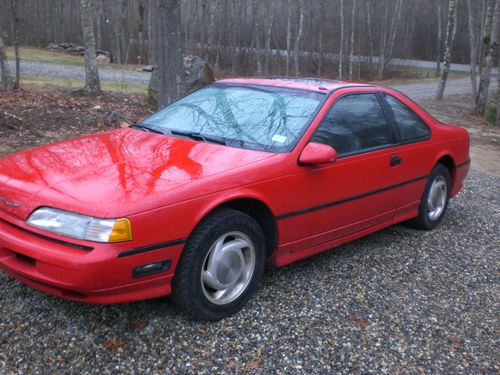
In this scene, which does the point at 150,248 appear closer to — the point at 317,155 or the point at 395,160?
the point at 317,155

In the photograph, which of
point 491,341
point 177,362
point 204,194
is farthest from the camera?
point 491,341

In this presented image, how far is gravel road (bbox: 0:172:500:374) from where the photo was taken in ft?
9.91

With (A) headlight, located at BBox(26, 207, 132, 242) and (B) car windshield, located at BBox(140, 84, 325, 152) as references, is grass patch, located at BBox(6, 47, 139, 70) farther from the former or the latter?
(A) headlight, located at BBox(26, 207, 132, 242)

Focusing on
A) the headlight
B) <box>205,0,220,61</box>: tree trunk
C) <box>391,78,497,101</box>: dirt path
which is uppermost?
<box>205,0,220,61</box>: tree trunk

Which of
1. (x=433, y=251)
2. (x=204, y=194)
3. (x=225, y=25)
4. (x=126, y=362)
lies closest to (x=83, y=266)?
(x=126, y=362)

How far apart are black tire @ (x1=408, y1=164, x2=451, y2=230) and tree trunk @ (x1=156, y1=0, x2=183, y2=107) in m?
3.65

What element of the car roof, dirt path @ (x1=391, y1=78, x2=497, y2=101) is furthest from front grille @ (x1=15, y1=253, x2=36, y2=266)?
dirt path @ (x1=391, y1=78, x2=497, y2=101)

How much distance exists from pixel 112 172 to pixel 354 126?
207 centimetres

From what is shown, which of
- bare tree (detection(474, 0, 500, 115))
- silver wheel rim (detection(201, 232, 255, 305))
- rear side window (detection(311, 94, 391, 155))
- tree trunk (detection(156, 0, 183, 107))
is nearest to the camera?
silver wheel rim (detection(201, 232, 255, 305))

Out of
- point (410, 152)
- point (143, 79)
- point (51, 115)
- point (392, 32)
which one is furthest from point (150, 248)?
point (392, 32)

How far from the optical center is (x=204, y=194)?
3.26 meters

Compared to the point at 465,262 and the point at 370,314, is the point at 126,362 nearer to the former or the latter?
the point at 370,314

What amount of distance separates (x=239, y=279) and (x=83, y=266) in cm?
112

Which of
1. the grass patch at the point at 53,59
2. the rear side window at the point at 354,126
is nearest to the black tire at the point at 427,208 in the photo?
the rear side window at the point at 354,126
